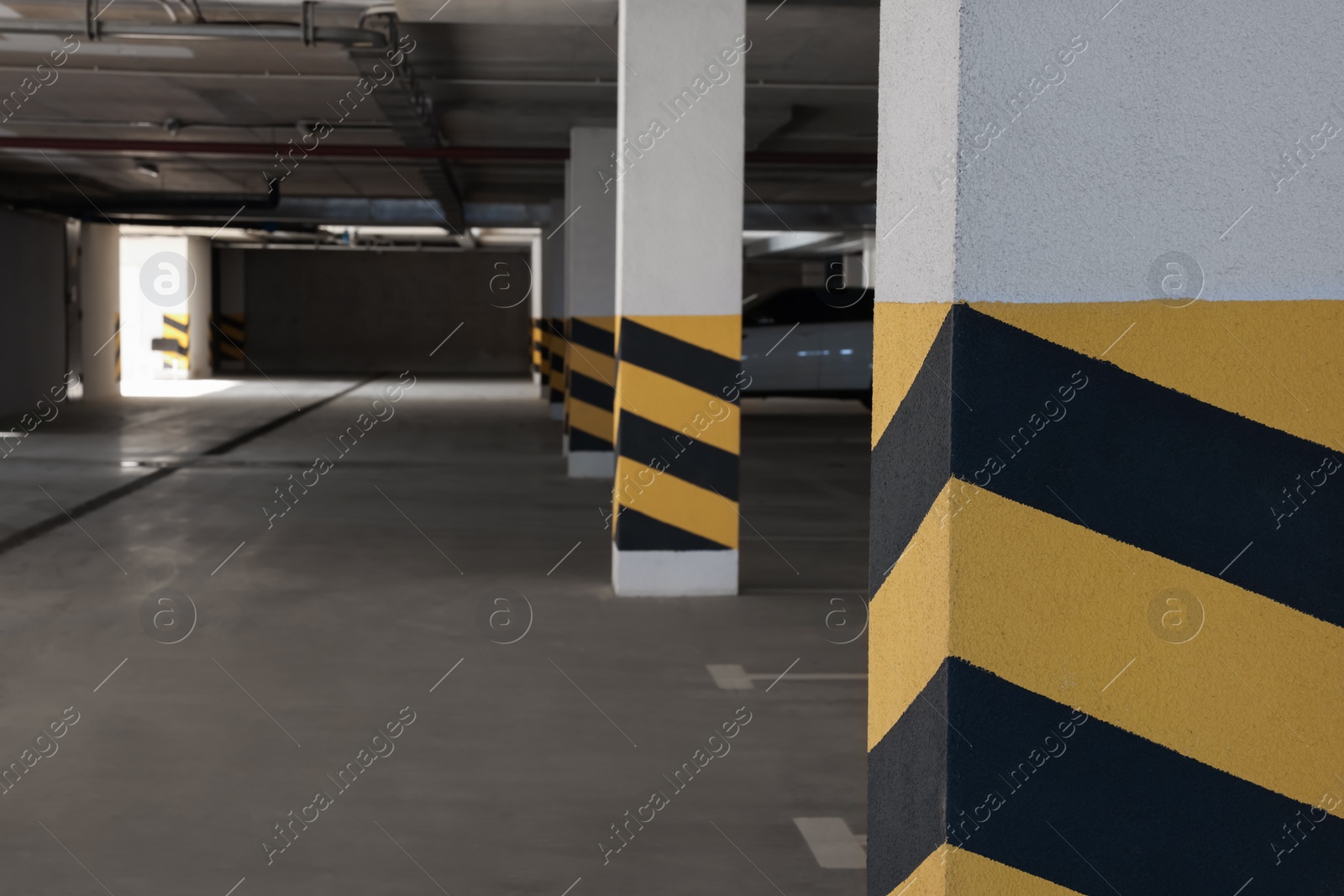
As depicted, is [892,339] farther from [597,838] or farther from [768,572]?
[768,572]

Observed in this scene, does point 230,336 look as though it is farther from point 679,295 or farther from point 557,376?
point 679,295

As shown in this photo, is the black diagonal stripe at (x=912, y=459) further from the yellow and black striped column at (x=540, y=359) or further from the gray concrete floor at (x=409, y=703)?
the yellow and black striped column at (x=540, y=359)

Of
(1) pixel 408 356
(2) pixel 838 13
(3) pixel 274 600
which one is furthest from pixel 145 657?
(1) pixel 408 356

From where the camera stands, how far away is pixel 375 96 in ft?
31.3

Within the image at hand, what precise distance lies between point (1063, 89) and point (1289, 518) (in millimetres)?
541

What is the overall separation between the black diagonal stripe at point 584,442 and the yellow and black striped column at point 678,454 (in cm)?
479

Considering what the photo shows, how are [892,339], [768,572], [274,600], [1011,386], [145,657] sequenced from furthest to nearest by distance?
[768,572]
[274,600]
[145,657]
[892,339]
[1011,386]

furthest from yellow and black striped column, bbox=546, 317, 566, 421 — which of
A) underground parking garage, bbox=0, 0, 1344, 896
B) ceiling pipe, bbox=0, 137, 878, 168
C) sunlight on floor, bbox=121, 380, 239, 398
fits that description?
sunlight on floor, bbox=121, 380, 239, 398

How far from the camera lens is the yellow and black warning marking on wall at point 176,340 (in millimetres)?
27109

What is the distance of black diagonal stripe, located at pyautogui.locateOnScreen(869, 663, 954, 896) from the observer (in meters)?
1.52

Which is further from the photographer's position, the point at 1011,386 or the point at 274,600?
the point at 274,600

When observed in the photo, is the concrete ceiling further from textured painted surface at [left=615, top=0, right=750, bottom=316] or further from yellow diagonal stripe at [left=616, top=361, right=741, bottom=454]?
yellow diagonal stripe at [left=616, top=361, right=741, bottom=454]

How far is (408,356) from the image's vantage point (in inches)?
1319

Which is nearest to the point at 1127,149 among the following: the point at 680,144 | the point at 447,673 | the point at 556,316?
the point at 447,673
